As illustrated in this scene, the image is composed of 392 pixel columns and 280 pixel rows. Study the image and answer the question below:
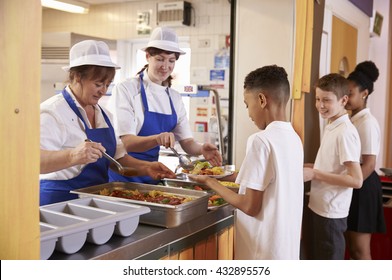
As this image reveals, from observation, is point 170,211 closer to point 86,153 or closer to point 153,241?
point 153,241

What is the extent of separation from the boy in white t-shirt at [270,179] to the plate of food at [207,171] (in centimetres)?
61

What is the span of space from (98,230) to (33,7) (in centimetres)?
71

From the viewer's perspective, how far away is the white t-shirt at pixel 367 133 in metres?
3.05

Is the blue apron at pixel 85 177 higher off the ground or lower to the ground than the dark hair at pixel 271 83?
lower

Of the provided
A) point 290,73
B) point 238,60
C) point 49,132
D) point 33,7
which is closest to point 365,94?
point 290,73

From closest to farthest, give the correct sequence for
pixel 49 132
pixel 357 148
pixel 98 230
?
pixel 98 230 < pixel 49 132 < pixel 357 148

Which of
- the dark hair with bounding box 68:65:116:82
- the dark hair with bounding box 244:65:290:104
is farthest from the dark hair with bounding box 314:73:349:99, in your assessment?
the dark hair with bounding box 68:65:116:82

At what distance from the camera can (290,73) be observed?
326 centimetres

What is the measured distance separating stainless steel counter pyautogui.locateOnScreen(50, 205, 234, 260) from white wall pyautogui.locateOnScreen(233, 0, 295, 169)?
1.36 metres

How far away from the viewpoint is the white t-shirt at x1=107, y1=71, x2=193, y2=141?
269 cm

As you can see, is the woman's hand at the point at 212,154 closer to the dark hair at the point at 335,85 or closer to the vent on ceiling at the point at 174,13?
the dark hair at the point at 335,85

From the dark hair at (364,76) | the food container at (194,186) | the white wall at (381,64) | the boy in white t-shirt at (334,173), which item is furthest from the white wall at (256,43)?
the white wall at (381,64)

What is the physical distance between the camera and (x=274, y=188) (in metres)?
1.75

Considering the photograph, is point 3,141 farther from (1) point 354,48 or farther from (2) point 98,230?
(1) point 354,48
